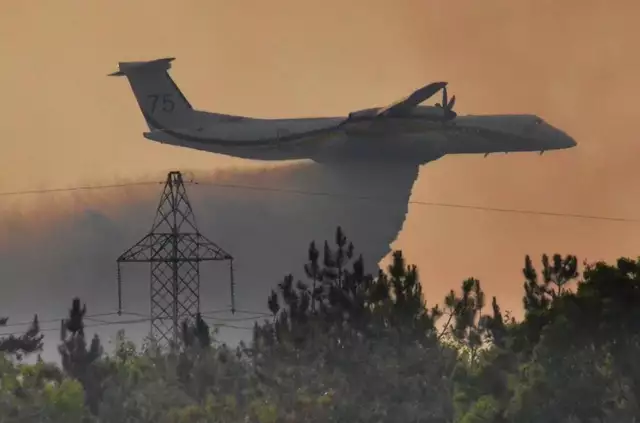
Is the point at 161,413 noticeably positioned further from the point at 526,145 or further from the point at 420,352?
the point at 526,145

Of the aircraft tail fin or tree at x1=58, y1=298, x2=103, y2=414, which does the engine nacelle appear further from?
tree at x1=58, y1=298, x2=103, y2=414

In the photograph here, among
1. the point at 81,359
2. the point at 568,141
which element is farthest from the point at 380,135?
the point at 81,359

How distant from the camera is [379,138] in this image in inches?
6511

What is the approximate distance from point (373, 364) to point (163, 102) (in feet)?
144

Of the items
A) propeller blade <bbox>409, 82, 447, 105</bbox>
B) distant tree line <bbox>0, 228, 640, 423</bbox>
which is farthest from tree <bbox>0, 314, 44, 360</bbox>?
propeller blade <bbox>409, 82, 447, 105</bbox>

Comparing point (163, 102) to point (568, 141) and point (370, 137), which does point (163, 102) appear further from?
point (568, 141)

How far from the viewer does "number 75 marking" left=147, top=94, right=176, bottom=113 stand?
6900 inches

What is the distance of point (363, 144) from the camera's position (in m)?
166

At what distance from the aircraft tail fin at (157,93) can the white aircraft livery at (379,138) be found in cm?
281

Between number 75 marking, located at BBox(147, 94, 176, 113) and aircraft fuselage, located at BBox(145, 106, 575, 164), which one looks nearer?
aircraft fuselage, located at BBox(145, 106, 575, 164)

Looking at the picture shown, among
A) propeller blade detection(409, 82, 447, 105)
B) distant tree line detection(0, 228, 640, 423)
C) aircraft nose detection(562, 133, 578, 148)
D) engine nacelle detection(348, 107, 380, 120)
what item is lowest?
distant tree line detection(0, 228, 640, 423)

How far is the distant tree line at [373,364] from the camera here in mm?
117000

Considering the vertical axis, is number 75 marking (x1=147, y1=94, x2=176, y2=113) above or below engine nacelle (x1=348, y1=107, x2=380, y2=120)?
above

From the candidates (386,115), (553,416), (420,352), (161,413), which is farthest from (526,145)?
(553,416)
